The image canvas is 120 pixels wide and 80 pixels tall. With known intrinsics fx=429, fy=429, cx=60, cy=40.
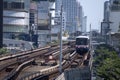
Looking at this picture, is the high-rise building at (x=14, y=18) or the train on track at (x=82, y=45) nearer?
the train on track at (x=82, y=45)

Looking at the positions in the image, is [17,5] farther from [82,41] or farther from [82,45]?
[82,45]

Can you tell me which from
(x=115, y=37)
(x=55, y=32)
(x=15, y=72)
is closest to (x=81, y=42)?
(x=15, y=72)

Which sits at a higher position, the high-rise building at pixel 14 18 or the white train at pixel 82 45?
the high-rise building at pixel 14 18

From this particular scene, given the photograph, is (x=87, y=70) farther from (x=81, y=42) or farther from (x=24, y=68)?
(x=81, y=42)

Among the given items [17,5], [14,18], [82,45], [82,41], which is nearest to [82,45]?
[82,45]

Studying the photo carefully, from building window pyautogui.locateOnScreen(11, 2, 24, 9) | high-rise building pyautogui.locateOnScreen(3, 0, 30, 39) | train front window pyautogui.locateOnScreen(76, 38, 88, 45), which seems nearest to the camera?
train front window pyautogui.locateOnScreen(76, 38, 88, 45)

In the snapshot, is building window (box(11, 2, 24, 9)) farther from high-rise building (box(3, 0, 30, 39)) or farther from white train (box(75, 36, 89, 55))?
→ white train (box(75, 36, 89, 55))

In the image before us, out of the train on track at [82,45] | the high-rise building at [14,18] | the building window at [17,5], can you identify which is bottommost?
the train on track at [82,45]

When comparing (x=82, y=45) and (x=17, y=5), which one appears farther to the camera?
(x=17, y=5)


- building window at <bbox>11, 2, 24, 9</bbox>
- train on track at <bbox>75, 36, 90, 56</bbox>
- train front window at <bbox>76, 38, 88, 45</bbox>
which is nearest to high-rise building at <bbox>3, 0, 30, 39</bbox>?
building window at <bbox>11, 2, 24, 9</bbox>

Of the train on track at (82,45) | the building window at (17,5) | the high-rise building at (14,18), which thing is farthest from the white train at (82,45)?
the building window at (17,5)

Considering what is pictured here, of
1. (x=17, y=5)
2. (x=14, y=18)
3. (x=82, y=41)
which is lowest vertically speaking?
(x=82, y=41)

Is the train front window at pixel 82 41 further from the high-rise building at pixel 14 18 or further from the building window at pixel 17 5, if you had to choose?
the building window at pixel 17 5

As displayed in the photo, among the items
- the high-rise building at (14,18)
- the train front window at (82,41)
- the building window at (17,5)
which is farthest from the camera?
the building window at (17,5)
